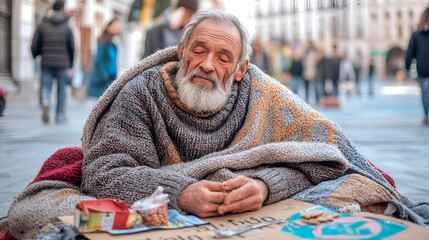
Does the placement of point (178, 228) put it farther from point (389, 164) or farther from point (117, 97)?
point (389, 164)

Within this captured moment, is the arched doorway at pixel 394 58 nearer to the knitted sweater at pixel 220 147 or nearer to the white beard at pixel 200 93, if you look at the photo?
the knitted sweater at pixel 220 147

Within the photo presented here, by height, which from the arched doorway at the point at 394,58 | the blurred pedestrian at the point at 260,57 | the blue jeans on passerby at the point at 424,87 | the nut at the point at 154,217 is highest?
the blurred pedestrian at the point at 260,57

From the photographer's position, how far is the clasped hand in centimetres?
225

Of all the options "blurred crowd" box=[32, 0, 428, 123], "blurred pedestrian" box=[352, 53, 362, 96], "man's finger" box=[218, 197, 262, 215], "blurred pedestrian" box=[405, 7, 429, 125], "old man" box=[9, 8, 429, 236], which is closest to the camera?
"man's finger" box=[218, 197, 262, 215]

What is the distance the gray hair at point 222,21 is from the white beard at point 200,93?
0.71ft

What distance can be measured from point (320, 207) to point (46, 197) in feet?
4.14

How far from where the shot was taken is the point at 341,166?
271 cm

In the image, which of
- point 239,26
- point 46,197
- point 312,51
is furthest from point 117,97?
point 312,51

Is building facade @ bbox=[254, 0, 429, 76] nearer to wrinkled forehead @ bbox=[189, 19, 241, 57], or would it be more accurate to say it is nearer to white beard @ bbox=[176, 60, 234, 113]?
wrinkled forehead @ bbox=[189, 19, 241, 57]

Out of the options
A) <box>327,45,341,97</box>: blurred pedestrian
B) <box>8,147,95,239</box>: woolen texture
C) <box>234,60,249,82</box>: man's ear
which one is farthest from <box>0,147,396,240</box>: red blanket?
<box>327,45,341,97</box>: blurred pedestrian

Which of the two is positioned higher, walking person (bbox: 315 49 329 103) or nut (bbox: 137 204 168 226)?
nut (bbox: 137 204 168 226)

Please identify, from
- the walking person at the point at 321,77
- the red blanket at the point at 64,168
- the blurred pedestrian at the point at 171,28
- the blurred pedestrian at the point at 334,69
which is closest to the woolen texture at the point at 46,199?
the red blanket at the point at 64,168

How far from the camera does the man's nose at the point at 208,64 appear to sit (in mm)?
2775

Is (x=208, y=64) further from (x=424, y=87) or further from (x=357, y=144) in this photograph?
(x=424, y=87)
